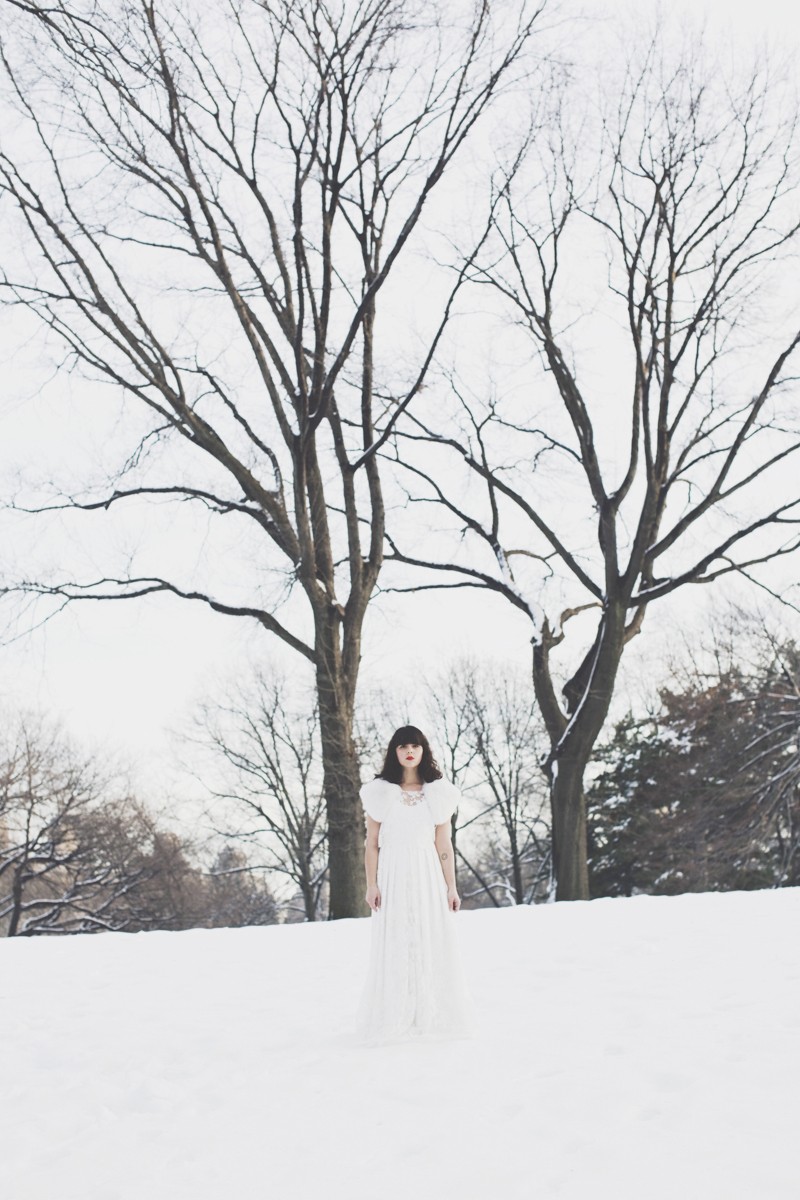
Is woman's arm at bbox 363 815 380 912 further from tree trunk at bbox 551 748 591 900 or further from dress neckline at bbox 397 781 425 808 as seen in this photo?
tree trunk at bbox 551 748 591 900

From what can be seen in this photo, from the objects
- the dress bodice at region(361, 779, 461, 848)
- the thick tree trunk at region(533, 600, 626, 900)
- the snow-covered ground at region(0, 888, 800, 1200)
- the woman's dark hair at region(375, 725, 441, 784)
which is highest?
the thick tree trunk at region(533, 600, 626, 900)

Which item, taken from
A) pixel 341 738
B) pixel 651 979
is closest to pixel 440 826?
pixel 651 979

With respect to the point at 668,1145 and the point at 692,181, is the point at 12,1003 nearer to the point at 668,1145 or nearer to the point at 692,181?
the point at 668,1145

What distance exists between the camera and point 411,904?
19.1 feet

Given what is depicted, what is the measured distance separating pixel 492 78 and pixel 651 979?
455 inches

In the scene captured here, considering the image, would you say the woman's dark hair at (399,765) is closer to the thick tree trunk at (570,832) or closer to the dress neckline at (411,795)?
the dress neckline at (411,795)

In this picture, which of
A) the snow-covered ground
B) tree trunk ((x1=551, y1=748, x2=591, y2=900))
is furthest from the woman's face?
tree trunk ((x1=551, y1=748, x2=591, y2=900))

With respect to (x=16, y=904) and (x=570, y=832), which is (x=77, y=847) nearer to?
(x=16, y=904)

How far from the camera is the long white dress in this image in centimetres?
538

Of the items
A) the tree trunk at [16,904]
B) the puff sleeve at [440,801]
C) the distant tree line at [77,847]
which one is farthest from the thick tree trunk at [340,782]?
the tree trunk at [16,904]

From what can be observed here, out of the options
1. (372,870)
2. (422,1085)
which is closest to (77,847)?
(372,870)

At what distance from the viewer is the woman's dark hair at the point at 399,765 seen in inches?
237

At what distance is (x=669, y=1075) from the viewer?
4098 millimetres

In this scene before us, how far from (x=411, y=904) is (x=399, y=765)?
783 mm
